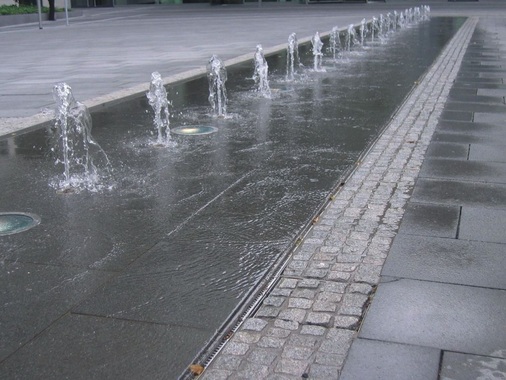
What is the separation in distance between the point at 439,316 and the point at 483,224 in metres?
1.56

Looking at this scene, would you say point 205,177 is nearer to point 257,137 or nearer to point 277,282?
point 257,137

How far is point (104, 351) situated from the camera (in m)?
3.20

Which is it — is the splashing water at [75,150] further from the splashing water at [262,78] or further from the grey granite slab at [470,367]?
the splashing water at [262,78]

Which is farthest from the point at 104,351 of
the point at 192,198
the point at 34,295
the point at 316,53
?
the point at 316,53

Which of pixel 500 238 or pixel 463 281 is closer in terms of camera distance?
pixel 463 281

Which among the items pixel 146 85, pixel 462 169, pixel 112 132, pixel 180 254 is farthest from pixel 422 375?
pixel 146 85

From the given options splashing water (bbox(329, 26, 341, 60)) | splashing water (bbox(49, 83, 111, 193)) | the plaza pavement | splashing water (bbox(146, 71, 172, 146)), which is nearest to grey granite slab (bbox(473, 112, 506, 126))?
the plaza pavement

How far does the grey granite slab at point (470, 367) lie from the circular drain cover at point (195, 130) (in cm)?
530

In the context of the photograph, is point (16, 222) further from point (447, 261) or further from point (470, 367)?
point (470, 367)

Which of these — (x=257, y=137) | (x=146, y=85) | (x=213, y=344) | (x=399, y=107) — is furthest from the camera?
(x=146, y=85)

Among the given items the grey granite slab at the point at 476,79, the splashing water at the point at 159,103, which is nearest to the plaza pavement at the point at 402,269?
the splashing water at the point at 159,103

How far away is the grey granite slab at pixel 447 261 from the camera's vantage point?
3963mm

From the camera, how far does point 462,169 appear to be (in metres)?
6.34

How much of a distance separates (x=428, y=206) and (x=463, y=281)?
56.1 inches
